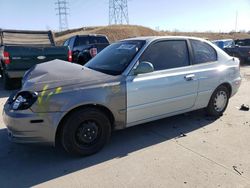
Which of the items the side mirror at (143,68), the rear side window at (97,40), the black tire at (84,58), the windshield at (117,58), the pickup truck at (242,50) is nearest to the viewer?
the side mirror at (143,68)

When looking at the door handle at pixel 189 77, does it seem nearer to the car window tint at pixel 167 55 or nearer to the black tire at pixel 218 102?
the car window tint at pixel 167 55

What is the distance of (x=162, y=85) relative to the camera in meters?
4.58

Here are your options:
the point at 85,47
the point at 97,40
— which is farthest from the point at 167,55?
the point at 97,40

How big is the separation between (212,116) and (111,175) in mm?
3039

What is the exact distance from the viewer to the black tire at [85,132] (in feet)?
12.5

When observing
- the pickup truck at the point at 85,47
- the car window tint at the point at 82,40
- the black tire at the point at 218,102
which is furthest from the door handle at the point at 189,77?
the car window tint at the point at 82,40

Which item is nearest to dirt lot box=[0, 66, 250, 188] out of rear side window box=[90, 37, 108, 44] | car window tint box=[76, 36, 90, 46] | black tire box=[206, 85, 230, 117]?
black tire box=[206, 85, 230, 117]

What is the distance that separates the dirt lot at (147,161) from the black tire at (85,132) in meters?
0.15

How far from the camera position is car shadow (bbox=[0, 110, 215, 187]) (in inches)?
141

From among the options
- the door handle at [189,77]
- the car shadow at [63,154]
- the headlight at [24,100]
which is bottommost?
the car shadow at [63,154]

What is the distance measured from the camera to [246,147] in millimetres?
4352

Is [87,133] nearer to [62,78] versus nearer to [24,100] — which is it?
[62,78]

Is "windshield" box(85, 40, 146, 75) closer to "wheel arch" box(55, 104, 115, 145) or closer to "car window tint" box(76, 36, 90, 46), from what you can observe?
"wheel arch" box(55, 104, 115, 145)

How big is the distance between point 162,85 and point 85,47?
707cm
